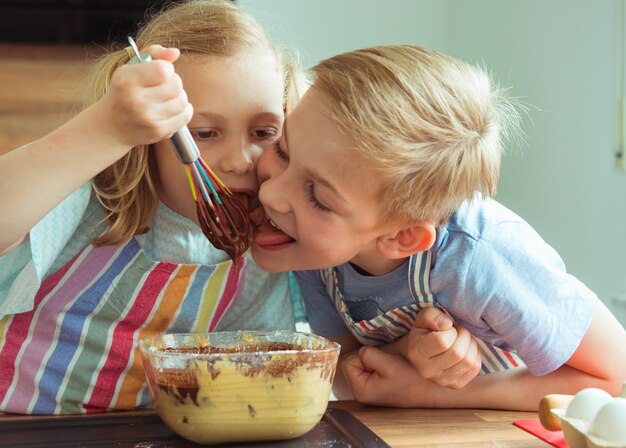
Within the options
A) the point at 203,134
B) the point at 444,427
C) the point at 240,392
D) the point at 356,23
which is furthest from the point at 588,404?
the point at 356,23

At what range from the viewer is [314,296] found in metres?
1.14

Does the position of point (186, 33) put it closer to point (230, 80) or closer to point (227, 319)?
point (230, 80)

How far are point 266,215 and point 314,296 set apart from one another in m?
0.20

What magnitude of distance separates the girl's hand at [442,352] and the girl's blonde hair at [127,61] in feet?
1.21

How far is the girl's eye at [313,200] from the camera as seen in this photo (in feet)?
3.01

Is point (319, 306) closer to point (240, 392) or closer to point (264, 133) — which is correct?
point (264, 133)

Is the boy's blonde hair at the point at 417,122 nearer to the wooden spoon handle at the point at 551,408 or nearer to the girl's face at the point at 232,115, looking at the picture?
the girl's face at the point at 232,115

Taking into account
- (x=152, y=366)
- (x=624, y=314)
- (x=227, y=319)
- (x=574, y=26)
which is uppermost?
(x=574, y=26)

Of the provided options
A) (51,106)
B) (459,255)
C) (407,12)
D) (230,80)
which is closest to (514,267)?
(459,255)

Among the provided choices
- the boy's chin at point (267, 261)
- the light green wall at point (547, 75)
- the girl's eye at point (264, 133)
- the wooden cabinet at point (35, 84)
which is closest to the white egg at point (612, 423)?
the boy's chin at point (267, 261)

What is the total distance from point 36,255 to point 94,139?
224mm

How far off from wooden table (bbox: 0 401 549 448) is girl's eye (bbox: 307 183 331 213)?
23cm

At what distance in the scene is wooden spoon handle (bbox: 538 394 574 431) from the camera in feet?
2.59

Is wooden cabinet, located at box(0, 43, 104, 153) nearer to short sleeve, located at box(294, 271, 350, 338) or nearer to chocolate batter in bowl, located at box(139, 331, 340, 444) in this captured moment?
short sleeve, located at box(294, 271, 350, 338)
